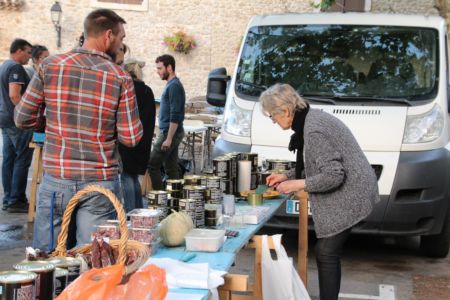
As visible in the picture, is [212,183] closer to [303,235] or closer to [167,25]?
[303,235]

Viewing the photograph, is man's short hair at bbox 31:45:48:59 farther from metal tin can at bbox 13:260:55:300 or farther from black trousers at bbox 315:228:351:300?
metal tin can at bbox 13:260:55:300

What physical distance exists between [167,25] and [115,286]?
77.7 ft

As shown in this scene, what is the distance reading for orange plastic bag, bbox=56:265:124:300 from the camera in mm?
2182

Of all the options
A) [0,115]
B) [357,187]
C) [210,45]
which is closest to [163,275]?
[357,187]

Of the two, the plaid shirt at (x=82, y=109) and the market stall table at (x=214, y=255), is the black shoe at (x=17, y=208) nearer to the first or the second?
the plaid shirt at (x=82, y=109)

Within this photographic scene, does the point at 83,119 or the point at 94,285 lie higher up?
the point at 83,119

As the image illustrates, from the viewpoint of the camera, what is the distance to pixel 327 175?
4375mm

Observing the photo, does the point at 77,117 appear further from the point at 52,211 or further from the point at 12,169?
the point at 12,169

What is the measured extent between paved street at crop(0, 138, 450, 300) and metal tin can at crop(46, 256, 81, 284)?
11.7ft

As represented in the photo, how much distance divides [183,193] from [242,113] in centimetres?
315

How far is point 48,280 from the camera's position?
2.30 metres

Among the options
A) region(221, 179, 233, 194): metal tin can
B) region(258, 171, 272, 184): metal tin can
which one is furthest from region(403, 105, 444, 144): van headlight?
region(221, 179, 233, 194): metal tin can

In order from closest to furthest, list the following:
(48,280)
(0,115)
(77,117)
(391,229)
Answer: (48,280) → (77,117) → (391,229) → (0,115)

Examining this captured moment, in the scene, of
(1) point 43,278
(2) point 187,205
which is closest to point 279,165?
(2) point 187,205
